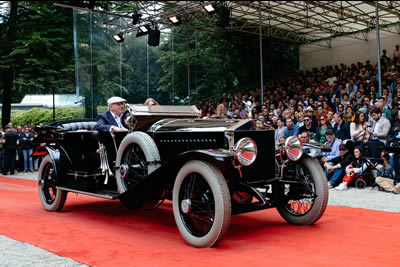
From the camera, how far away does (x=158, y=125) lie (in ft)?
16.3

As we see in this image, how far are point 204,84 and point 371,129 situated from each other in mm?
12572

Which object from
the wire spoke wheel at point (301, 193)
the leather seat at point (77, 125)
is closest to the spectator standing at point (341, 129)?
the wire spoke wheel at point (301, 193)

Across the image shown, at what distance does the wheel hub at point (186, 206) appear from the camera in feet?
13.4

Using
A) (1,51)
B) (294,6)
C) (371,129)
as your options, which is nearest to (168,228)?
(371,129)

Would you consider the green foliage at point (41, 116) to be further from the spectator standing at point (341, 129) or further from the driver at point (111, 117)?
the driver at point (111, 117)

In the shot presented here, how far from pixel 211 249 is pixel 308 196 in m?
1.45

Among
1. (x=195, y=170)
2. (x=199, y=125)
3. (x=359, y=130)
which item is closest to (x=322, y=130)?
(x=359, y=130)

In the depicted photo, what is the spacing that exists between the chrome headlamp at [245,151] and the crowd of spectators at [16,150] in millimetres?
11538

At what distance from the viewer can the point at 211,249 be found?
12.8ft

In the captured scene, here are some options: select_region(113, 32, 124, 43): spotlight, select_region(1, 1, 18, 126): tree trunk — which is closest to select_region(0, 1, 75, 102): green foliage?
select_region(1, 1, 18, 126): tree trunk

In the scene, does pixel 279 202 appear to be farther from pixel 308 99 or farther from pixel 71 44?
pixel 71 44

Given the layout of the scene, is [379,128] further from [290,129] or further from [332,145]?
[290,129]

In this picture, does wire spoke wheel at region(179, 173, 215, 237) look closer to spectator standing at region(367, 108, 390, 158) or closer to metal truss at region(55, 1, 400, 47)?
spectator standing at region(367, 108, 390, 158)

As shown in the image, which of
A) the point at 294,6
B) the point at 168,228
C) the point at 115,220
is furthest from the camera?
the point at 294,6
